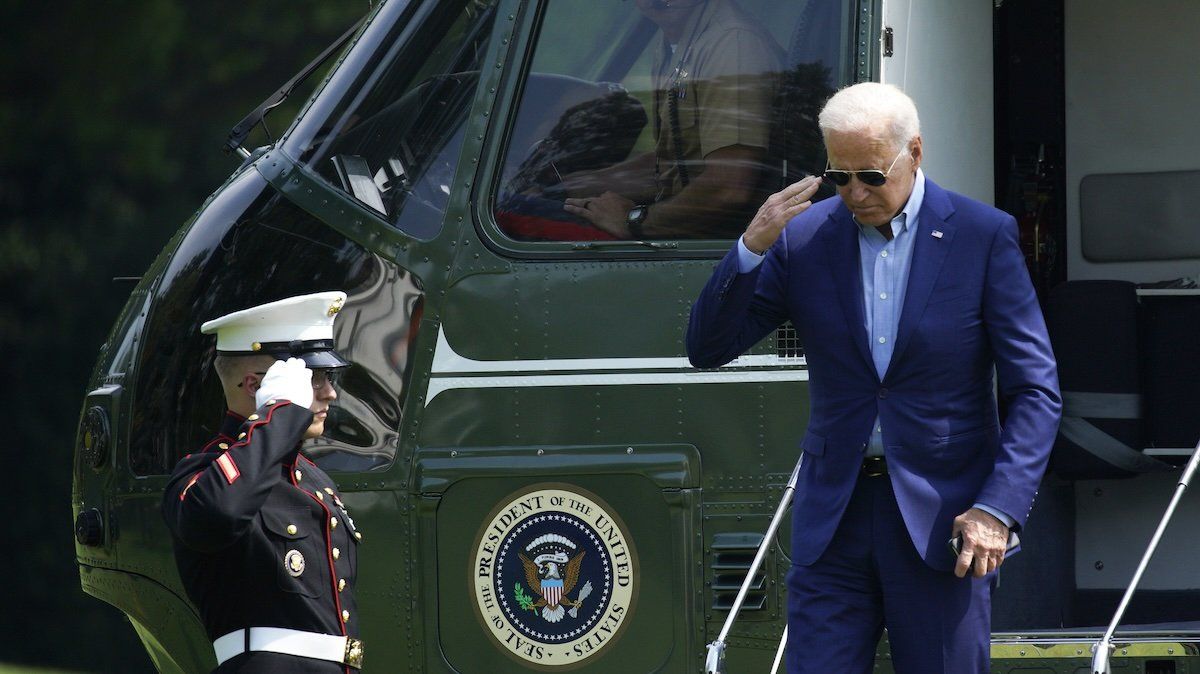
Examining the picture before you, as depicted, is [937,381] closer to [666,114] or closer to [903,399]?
[903,399]

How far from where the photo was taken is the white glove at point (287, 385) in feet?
11.3

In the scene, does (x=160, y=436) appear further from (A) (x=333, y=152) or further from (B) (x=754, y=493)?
(B) (x=754, y=493)

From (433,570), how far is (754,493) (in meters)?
0.89

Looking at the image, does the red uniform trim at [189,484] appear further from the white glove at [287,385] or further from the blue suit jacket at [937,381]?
the blue suit jacket at [937,381]

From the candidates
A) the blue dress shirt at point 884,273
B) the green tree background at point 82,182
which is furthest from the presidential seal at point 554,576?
the green tree background at point 82,182

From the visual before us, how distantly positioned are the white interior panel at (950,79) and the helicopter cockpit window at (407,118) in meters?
1.19

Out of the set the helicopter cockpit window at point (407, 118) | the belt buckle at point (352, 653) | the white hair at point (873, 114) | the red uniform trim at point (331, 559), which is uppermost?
the helicopter cockpit window at point (407, 118)

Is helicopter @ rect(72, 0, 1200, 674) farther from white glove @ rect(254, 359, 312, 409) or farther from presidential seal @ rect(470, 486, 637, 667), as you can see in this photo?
white glove @ rect(254, 359, 312, 409)

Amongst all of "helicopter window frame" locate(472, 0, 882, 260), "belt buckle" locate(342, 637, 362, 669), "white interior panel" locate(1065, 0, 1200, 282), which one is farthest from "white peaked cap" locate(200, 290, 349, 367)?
"white interior panel" locate(1065, 0, 1200, 282)

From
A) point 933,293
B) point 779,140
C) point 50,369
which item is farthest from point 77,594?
point 933,293

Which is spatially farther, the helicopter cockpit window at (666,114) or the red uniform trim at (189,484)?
the helicopter cockpit window at (666,114)

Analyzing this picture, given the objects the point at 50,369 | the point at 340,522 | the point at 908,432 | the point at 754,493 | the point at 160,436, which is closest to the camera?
the point at 908,432

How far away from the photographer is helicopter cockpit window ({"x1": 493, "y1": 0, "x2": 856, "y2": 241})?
444 centimetres

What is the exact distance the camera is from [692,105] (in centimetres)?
452
